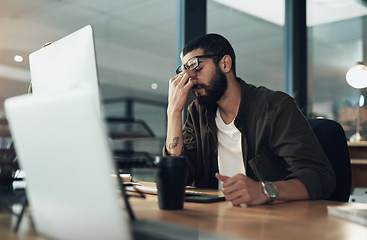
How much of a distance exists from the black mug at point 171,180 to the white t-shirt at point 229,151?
0.89 meters

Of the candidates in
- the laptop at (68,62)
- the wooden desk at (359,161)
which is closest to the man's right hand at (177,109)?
the laptop at (68,62)

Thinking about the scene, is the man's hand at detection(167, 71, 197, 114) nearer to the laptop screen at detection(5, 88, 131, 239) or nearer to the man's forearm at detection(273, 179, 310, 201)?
the man's forearm at detection(273, 179, 310, 201)

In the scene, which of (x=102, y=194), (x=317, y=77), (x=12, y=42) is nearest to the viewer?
(x=102, y=194)

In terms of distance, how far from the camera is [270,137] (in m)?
1.57

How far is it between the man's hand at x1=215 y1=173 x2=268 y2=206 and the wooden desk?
2720mm

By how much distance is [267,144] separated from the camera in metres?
1.61

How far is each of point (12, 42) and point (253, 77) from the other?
214cm

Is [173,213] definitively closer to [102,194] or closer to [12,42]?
[102,194]

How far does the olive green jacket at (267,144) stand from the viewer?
4.42ft

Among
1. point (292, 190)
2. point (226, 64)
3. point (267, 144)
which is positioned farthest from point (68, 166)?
point (226, 64)

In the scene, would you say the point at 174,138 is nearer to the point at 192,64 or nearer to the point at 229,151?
the point at 229,151

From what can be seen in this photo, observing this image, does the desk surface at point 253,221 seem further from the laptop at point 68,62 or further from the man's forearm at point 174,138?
the man's forearm at point 174,138

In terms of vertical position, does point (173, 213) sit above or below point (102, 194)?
below

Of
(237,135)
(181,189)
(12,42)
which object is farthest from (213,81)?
(12,42)
